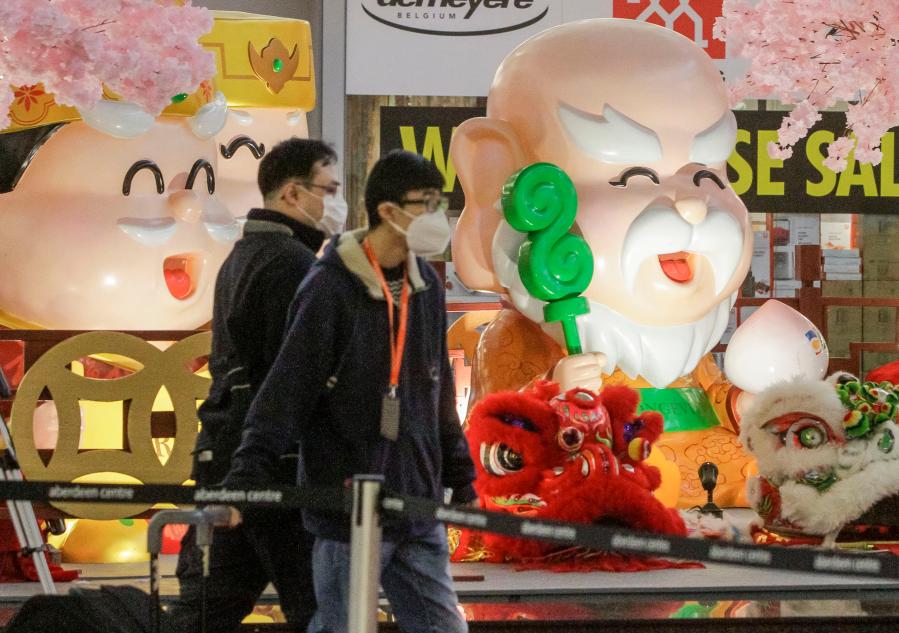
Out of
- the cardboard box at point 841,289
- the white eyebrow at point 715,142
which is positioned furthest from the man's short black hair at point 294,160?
the cardboard box at point 841,289

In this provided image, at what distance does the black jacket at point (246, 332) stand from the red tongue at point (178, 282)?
2290 millimetres

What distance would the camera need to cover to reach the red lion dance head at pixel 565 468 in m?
4.62

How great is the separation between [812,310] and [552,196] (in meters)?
1.83

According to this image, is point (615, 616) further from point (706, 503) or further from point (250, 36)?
point (250, 36)

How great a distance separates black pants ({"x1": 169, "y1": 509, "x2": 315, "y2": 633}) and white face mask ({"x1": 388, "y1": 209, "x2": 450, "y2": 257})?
711mm

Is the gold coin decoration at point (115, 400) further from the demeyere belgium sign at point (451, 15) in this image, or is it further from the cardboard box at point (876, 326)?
the cardboard box at point (876, 326)

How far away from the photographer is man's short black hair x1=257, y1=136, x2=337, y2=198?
330 centimetres

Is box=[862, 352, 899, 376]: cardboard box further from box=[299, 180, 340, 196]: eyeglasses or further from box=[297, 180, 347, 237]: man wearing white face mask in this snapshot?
box=[299, 180, 340, 196]: eyeglasses

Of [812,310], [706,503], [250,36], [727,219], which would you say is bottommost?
[706,503]

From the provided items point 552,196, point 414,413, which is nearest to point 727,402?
point 552,196

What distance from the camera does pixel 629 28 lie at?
5871mm

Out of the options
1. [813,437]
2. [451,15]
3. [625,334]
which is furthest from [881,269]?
[813,437]

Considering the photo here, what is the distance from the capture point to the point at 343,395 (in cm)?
280

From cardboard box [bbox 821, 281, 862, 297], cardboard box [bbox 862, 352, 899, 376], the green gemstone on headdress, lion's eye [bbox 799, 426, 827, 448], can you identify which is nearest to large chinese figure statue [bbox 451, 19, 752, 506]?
lion's eye [bbox 799, 426, 827, 448]
